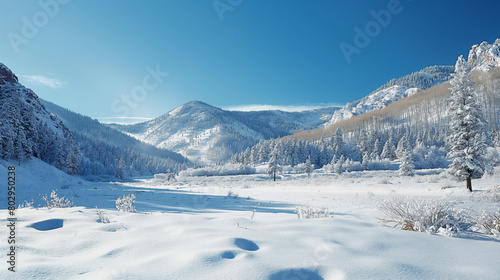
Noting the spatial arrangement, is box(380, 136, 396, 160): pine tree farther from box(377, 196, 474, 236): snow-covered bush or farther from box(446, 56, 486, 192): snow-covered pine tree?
box(377, 196, 474, 236): snow-covered bush

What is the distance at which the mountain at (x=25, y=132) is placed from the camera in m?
26.2

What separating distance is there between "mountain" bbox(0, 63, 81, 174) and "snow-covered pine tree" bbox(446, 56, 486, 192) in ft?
133

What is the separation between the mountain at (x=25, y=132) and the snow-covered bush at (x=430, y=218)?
35.6 metres

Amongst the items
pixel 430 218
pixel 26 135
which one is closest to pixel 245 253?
pixel 430 218

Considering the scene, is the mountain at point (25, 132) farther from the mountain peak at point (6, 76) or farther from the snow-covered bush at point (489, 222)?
the snow-covered bush at point (489, 222)

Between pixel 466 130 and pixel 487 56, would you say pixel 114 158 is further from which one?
pixel 487 56

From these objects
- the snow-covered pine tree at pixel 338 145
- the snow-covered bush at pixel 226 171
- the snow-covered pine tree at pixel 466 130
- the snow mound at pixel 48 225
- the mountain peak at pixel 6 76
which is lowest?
the snow-covered bush at pixel 226 171

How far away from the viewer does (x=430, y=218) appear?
3535 millimetres

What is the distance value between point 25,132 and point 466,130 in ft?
165

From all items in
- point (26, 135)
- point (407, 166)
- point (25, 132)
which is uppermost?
point (25, 132)

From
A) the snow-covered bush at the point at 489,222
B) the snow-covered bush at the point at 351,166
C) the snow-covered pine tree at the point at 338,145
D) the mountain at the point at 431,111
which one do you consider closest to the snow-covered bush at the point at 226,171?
the snow-covered bush at the point at 351,166

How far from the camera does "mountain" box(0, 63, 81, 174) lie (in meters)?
26.2

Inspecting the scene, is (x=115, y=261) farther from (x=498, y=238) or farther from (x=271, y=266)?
(x=498, y=238)

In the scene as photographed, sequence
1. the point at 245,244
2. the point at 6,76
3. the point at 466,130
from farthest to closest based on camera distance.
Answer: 1. the point at 6,76
2. the point at 466,130
3. the point at 245,244
